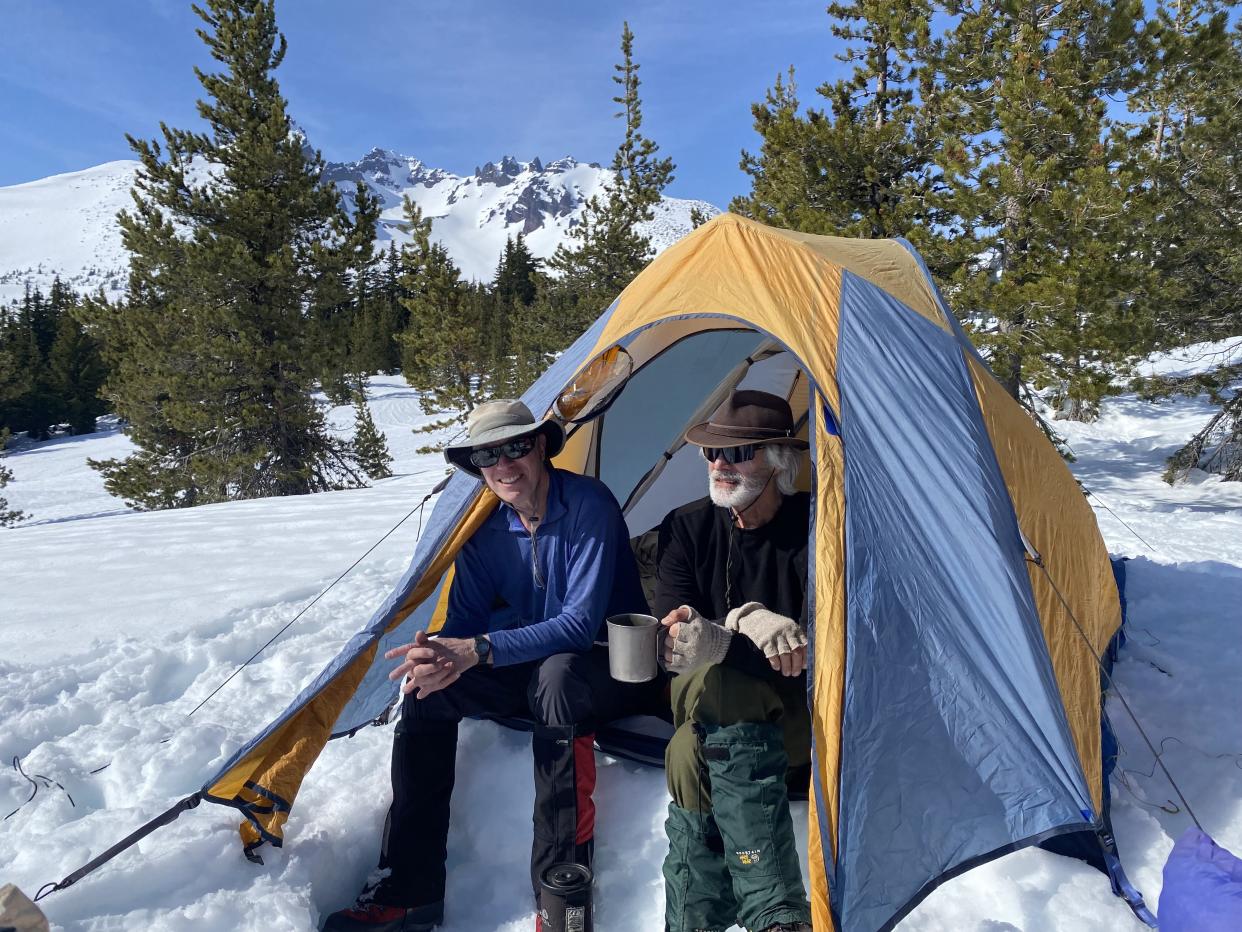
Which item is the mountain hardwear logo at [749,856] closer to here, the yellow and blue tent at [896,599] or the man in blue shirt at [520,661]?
the yellow and blue tent at [896,599]

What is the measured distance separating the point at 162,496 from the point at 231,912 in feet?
44.6

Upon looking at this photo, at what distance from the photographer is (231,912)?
227 centimetres

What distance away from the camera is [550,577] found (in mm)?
2908

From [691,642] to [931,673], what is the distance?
75 centimetres

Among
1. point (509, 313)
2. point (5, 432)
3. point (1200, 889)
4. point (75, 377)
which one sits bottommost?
point (1200, 889)

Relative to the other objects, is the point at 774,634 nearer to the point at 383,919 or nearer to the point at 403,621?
the point at 383,919

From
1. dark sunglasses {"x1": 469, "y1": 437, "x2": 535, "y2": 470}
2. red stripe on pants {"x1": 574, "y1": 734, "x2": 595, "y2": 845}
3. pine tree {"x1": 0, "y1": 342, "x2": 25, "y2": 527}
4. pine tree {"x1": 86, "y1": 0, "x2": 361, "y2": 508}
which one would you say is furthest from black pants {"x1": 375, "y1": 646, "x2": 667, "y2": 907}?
pine tree {"x1": 0, "y1": 342, "x2": 25, "y2": 527}

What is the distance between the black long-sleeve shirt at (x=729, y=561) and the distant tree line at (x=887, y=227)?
6.54 metres

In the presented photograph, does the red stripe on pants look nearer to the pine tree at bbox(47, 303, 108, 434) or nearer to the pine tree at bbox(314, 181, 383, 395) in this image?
the pine tree at bbox(314, 181, 383, 395)

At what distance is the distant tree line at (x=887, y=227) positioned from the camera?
802 cm

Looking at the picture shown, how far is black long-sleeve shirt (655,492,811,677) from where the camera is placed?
2816mm

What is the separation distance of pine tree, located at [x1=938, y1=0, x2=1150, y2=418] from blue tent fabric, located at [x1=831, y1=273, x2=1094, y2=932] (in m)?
6.34

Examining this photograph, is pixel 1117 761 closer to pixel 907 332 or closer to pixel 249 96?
pixel 907 332

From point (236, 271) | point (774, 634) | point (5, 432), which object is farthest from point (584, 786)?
point (5, 432)
